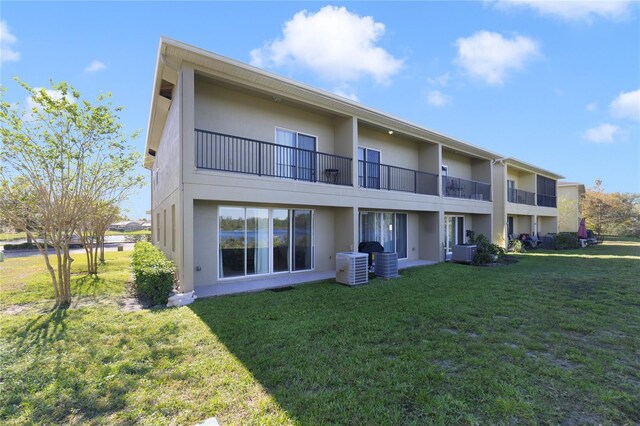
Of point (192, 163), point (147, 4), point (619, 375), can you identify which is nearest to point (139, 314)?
point (192, 163)

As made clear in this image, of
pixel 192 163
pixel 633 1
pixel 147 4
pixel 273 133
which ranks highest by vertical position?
pixel 633 1

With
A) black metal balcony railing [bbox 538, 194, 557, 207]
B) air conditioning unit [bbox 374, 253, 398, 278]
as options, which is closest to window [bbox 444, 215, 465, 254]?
air conditioning unit [bbox 374, 253, 398, 278]

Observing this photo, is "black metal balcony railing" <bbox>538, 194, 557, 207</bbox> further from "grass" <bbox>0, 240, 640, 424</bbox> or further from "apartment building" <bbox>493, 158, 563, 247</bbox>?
"grass" <bbox>0, 240, 640, 424</bbox>

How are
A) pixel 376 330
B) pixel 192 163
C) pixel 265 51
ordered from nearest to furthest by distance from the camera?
pixel 376 330 < pixel 192 163 < pixel 265 51

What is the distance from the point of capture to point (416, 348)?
426 cm

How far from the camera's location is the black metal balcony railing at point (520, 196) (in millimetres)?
19852

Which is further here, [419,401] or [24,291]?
[24,291]

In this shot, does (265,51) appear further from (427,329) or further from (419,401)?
(419,401)

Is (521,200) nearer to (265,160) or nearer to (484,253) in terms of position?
(484,253)

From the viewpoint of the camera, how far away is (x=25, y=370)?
12.2ft

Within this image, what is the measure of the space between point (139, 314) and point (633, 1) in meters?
17.7

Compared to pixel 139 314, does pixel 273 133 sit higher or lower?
higher

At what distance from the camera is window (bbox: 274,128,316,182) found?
31.8 feet

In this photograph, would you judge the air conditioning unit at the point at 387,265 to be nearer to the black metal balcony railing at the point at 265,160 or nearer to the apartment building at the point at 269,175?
the apartment building at the point at 269,175
